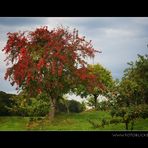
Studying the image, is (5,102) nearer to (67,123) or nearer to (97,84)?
(67,123)

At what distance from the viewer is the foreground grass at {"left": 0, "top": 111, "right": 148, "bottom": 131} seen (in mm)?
11625

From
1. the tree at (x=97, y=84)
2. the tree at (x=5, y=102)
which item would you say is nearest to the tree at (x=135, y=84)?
the tree at (x=97, y=84)

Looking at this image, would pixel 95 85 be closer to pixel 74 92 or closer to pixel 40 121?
pixel 74 92

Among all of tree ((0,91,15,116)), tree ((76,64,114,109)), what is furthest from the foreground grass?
tree ((76,64,114,109))

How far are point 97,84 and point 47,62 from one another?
105 cm

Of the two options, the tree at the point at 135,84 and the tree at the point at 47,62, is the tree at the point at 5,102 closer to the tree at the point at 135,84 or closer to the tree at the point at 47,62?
the tree at the point at 47,62

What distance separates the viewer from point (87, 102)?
11.9m

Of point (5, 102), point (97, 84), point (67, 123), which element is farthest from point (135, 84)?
point (5, 102)

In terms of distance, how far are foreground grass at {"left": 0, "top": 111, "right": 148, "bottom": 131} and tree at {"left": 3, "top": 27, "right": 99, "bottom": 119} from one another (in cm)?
27

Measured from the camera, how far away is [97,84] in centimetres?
1193

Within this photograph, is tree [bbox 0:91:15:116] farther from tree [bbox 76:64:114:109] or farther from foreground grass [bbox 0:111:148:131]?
tree [bbox 76:64:114:109]
